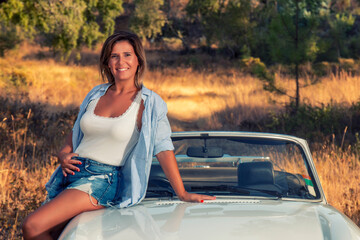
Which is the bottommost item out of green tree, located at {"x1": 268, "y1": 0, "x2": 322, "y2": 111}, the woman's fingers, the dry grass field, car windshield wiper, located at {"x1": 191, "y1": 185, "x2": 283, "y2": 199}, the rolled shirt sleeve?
the dry grass field

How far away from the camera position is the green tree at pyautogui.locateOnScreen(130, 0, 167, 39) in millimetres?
41000

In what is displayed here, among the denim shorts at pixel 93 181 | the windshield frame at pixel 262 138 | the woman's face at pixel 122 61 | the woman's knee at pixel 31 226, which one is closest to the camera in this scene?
the woman's knee at pixel 31 226

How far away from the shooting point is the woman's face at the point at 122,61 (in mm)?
3381

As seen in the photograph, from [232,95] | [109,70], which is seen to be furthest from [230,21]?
[109,70]

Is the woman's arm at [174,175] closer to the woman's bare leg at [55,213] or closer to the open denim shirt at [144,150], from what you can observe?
the open denim shirt at [144,150]

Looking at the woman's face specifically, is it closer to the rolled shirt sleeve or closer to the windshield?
the rolled shirt sleeve

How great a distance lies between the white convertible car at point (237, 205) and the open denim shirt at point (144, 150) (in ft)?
0.34

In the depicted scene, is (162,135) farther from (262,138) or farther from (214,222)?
(262,138)

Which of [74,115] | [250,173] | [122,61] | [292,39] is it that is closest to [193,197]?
[250,173]

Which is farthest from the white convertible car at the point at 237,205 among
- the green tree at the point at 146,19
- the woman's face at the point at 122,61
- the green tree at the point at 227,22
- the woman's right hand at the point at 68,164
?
the green tree at the point at 146,19

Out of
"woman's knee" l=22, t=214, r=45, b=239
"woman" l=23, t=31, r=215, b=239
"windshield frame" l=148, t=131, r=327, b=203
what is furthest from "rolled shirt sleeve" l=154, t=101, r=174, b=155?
"woman's knee" l=22, t=214, r=45, b=239

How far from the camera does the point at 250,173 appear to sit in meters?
3.71

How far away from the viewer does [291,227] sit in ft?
8.96

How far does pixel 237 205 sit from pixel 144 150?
0.67 meters
